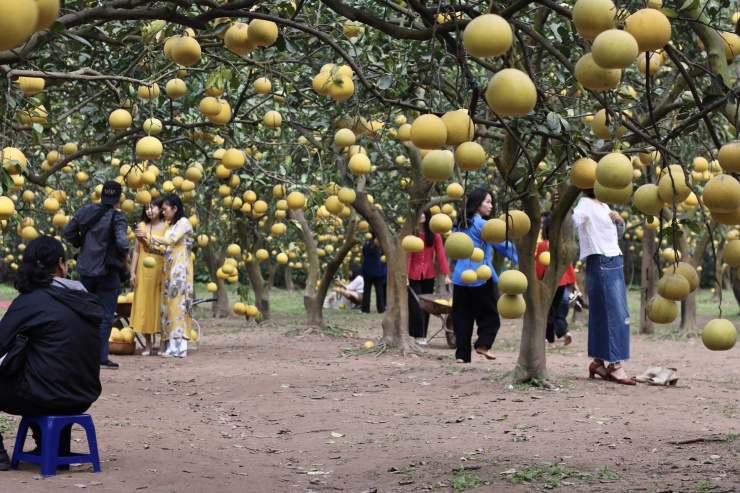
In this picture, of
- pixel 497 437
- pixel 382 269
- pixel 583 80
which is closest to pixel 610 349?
pixel 497 437

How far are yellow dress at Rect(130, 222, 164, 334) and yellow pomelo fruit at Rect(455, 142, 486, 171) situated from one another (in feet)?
26.0

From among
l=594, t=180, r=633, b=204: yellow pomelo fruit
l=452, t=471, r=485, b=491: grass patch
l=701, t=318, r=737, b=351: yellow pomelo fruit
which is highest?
l=594, t=180, r=633, b=204: yellow pomelo fruit

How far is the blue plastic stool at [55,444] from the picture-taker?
4660mm

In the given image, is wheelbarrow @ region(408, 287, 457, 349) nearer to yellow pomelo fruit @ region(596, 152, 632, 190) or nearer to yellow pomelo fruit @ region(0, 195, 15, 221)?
yellow pomelo fruit @ region(0, 195, 15, 221)

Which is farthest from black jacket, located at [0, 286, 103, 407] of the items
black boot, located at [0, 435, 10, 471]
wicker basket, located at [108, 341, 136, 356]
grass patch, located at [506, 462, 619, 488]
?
wicker basket, located at [108, 341, 136, 356]

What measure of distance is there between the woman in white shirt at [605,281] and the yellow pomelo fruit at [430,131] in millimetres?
5267

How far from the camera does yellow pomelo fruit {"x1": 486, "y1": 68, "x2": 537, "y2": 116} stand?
7.54 ft

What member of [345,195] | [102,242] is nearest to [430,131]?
[345,195]

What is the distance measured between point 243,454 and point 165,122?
212 centimetres

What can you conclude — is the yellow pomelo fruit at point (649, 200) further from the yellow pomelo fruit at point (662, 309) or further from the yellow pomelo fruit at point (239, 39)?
the yellow pomelo fruit at point (239, 39)

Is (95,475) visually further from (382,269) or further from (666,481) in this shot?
(382,269)

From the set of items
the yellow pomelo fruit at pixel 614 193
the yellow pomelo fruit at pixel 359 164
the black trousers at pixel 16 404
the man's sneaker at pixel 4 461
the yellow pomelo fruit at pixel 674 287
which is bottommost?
the man's sneaker at pixel 4 461

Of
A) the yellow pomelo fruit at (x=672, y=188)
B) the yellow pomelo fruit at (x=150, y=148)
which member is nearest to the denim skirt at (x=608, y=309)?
the yellow pomelo fruit at (x=150, y=148)

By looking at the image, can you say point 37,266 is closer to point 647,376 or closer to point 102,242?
point 102,242
